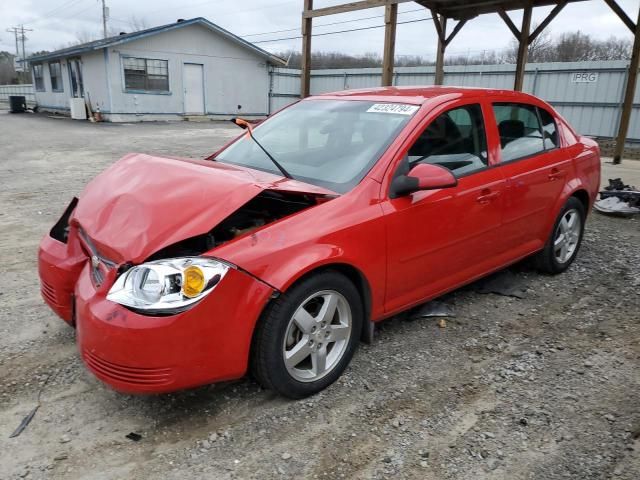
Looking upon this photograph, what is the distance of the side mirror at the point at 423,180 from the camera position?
2.92 meters

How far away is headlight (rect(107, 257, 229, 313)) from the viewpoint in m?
2.28

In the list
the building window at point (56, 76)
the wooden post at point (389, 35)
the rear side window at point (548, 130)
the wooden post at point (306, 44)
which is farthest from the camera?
the building window at point (56, 76)

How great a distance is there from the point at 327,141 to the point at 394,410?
179cm

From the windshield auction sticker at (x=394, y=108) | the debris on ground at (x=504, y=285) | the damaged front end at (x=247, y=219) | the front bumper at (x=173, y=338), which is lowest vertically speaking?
the debris on ground at (x=504, y=285)

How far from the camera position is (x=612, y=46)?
106 ft

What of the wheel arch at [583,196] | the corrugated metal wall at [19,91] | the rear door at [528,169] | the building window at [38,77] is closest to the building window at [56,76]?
the building window at [38,77]

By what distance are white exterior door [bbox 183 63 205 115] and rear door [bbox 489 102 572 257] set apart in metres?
22.3

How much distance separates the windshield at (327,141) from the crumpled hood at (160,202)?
25cm

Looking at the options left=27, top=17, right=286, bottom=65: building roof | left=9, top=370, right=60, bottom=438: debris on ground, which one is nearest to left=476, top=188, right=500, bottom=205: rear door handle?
left=9, top=370, right=60, bottom=438: debris on ground

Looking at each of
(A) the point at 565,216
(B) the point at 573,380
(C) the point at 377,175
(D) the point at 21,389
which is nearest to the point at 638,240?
(A) the point at 565,216

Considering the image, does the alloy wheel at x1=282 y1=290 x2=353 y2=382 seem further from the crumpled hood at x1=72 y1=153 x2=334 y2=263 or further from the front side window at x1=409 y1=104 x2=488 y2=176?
the front side window at x1=409 y1=104 x2=488 y2=176

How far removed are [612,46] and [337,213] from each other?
37065 millimetres

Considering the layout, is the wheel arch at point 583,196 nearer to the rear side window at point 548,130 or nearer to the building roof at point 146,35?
the rear side window at point 548,130

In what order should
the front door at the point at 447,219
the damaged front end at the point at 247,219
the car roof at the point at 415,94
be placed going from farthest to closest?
1. the car roof at the point at 415,94
2. the front door at the point at 447,219
3. the damaged front end at the point at 247,219
